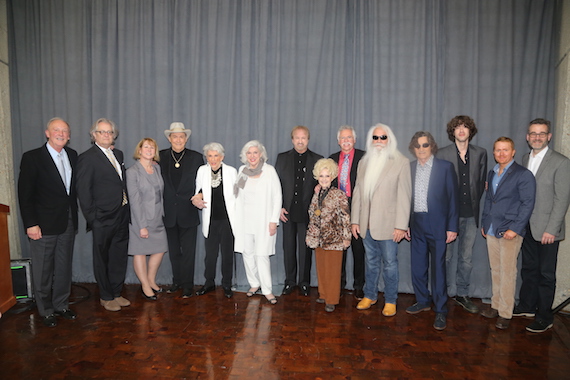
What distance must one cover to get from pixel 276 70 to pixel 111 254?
2.67 metres

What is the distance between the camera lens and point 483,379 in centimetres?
248

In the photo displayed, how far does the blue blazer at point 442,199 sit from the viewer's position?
10.6ft

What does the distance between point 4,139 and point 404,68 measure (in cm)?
463

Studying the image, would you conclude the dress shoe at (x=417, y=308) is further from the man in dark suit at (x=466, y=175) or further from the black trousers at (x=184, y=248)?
the black trousers at (x=184, y=248)

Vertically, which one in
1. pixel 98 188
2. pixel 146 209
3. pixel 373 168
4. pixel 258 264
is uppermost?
pixel 373 168

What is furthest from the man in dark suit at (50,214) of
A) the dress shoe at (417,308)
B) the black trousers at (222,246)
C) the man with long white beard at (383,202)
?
the dress shoe at (417,308)

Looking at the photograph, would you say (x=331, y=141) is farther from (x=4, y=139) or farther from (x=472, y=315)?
(x=4, y=139)

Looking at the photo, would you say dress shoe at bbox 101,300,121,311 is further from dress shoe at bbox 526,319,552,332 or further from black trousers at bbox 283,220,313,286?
dress shoe at bbox 526,319,552,332

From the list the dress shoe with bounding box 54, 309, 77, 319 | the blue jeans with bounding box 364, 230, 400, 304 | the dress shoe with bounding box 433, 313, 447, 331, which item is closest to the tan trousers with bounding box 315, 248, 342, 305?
the blue jeans with bounding box 364, 230, 400, 304

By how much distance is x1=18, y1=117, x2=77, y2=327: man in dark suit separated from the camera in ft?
10.5

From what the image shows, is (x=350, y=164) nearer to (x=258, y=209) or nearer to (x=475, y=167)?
(x=258, y=209)

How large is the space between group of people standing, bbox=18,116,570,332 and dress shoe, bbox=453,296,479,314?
0.04 feet

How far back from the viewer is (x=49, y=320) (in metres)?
3.27

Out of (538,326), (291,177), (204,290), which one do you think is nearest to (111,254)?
(204,290)
